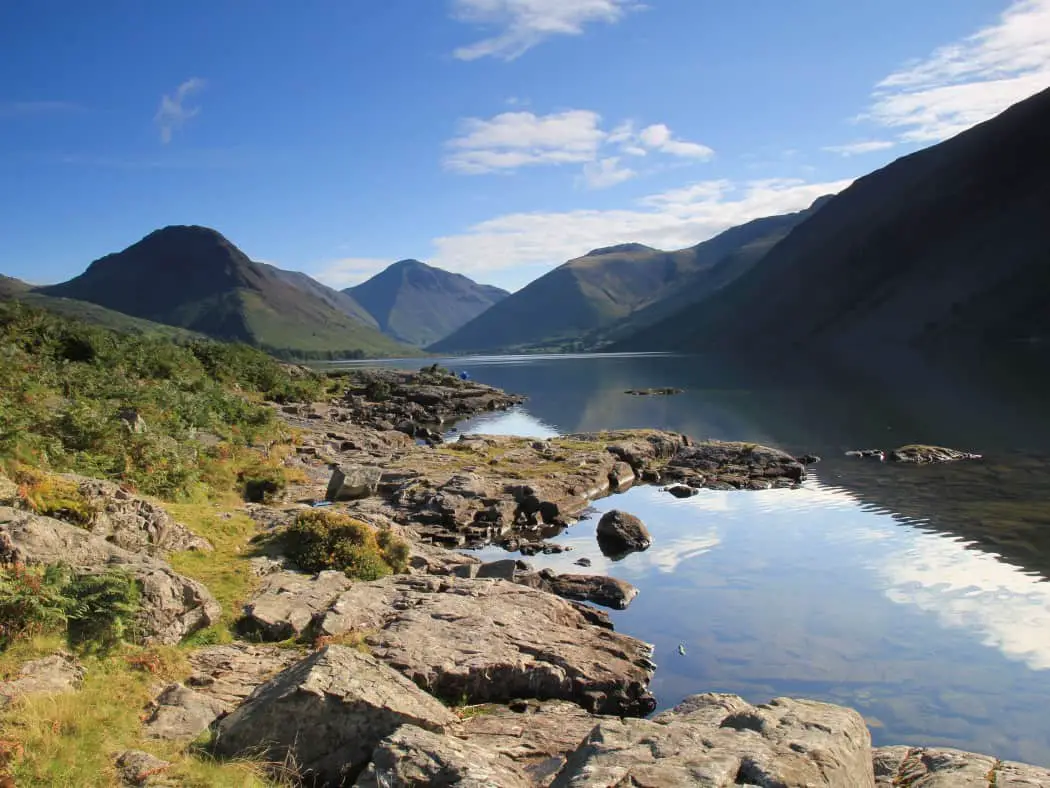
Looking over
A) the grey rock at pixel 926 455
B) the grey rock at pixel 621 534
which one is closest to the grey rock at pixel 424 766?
the grey rock at pixel 621 534

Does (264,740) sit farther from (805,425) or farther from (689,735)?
(805,425)

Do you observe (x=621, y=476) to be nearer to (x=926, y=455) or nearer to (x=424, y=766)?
(x=926, y=455)

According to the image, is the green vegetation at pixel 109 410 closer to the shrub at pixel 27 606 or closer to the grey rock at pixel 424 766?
the shrub at pixel 27 606

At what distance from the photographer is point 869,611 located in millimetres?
22578

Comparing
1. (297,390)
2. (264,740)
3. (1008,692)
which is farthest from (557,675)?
(297,390)

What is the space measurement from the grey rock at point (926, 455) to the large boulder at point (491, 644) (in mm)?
37001

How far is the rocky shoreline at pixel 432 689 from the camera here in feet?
31.4

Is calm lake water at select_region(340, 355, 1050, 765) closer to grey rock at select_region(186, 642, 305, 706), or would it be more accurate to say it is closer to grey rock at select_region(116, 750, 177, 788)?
grey rock at select_region(186, 642, 305, 706)

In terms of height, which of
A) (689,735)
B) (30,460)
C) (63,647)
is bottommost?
(689,735)

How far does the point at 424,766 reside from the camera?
31.3 ft

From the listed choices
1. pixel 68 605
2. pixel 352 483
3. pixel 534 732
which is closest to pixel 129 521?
pixel 68 605

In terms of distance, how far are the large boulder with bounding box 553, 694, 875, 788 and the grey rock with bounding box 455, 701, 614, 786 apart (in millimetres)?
2424

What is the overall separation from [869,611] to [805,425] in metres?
49.8

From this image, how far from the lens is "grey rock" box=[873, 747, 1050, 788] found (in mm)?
10867
